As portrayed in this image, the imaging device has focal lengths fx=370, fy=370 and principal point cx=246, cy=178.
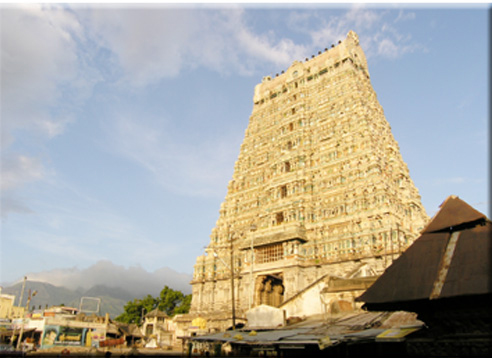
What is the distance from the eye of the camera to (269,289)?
3934 centimetres

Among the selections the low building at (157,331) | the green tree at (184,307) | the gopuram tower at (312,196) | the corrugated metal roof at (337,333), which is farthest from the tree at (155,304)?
the corrugated metal roof at (337,333)

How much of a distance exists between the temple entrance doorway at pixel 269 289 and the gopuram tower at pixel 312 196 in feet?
0.34

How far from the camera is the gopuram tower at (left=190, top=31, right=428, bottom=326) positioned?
34844 mm

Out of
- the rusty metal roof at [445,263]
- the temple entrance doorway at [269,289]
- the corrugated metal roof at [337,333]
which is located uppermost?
the temple entrance doorway at [269,289]

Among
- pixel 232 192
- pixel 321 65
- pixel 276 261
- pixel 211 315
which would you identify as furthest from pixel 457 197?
pixel 321 65

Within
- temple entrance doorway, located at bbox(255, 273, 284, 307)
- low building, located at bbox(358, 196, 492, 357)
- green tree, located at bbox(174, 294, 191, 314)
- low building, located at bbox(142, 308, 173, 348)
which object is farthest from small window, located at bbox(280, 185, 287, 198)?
green tree, located at bbox(174, 294, 191, 314)

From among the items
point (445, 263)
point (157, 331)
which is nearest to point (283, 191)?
point (157, 331)

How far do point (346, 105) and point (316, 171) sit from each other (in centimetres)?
904

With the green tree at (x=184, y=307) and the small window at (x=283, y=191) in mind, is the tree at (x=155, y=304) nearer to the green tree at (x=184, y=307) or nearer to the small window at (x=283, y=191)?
the green tree at (x=184, y=307)

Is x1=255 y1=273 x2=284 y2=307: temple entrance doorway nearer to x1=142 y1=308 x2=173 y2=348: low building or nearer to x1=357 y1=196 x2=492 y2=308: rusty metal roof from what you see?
x1=142 y1=308 x2=173 y2=348: low building

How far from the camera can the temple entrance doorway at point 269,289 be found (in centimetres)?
3822

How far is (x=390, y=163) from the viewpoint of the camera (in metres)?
40.7

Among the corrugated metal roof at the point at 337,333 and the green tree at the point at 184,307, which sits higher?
the green tree at the point at 184,307

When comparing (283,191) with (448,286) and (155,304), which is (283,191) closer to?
(448,286)
